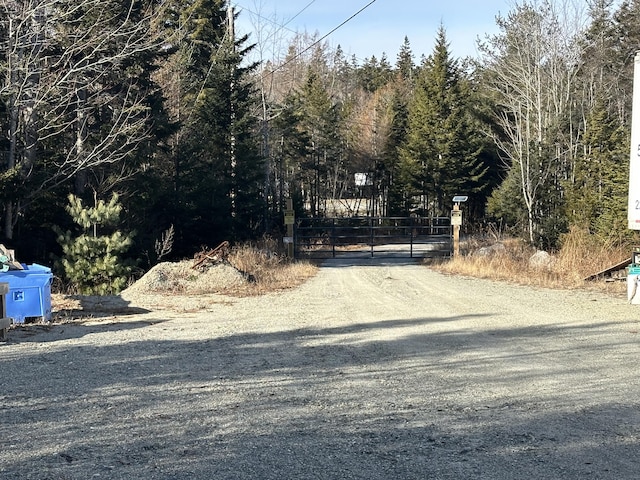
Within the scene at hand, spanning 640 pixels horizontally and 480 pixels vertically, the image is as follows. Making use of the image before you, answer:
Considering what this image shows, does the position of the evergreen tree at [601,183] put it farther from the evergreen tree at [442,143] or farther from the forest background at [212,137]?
the evergreen tree at [442,143]

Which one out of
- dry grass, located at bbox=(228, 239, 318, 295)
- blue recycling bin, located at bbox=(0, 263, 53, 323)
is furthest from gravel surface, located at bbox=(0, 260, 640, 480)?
dry grass, located at bbox=(228, 239, 318, 295)

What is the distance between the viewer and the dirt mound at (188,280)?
14758mm

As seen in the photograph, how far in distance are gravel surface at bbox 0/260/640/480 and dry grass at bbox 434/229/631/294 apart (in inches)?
178

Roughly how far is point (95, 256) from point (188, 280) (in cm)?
305

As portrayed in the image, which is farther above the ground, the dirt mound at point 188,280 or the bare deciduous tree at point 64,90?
the bare deciduous tree at point 64,90

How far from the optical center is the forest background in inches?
691

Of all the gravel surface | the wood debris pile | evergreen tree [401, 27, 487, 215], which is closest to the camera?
the gravel surface

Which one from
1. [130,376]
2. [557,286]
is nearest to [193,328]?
[130,376]

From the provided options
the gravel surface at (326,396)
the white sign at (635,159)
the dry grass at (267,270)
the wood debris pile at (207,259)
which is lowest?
the gravel surface at (326,396)

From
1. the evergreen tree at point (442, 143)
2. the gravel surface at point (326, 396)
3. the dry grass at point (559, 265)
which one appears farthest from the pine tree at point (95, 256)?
the evergreen tree at point (442, 143)

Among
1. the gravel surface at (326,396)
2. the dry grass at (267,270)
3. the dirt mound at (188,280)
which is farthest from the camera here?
the dry grass at (267,270)

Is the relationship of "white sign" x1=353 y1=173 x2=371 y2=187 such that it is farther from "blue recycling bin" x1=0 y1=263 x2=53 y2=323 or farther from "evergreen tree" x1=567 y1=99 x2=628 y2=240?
"blue recycling bin" x1=0 y1=263 x2=53 y2=323

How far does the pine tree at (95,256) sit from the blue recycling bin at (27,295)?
5622 mm

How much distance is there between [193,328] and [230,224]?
14.0 m
